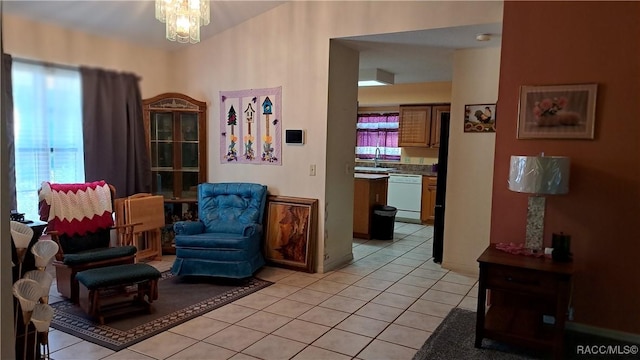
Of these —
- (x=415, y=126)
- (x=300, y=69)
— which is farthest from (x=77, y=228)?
(x=415, y=126)

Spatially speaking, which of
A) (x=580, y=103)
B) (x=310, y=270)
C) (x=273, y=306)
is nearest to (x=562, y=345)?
(x=580, y=103)

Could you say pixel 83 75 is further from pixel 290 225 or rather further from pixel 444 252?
pixel 444 252

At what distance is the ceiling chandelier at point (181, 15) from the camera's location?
3.02 meters

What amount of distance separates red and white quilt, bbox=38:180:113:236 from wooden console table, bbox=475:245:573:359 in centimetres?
329

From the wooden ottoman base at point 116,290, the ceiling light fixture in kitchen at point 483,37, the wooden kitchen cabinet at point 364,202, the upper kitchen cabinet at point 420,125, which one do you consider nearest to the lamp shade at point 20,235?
the wooden ottoman base at point 116,290

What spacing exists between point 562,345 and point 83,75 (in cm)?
469

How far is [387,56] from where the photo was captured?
5090 mm

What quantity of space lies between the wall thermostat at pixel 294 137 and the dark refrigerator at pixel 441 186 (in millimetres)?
1598

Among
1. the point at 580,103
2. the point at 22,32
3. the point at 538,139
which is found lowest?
the point at 538,139

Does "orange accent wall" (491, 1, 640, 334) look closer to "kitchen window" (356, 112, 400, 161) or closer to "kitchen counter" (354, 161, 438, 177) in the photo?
"kitchen counter" (354, 161, 438, 177)

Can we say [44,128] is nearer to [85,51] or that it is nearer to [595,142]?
[85,51]

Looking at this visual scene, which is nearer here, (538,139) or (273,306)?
(538,139)

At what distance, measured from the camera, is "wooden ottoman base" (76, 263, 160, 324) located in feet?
10.1

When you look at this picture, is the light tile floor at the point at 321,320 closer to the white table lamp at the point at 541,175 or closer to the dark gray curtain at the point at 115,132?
the dark gray curtain at the point at 115,132
